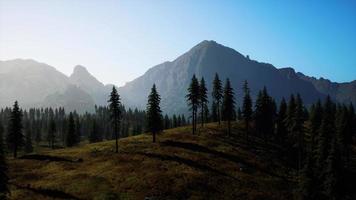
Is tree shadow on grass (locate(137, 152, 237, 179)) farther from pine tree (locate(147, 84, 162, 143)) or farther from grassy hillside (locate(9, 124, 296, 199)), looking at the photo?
pine tree (locate(147, 84, 162, 143))

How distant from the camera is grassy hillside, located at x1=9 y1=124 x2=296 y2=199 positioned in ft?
210

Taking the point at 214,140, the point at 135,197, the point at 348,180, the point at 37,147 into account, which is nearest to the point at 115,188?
the point at 135,197

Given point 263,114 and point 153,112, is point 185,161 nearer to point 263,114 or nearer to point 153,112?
point 153,112

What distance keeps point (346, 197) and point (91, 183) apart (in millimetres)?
48314

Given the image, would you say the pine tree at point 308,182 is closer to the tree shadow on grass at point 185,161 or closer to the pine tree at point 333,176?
the pine tree at point 333,176

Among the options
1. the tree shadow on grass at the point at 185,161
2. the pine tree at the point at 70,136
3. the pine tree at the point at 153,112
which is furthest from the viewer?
the pine tree at the point at 70,136

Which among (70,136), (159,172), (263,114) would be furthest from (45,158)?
(263,114)

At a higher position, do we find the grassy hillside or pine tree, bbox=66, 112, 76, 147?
pine tree, bbox=66, 112, 76, 147

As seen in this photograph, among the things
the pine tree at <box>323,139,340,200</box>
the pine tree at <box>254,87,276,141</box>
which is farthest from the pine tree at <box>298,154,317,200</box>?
the pine tree at <box>254,87,276,141</box>

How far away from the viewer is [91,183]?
Result: 216ft

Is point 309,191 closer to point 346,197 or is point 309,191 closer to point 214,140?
point 346,197

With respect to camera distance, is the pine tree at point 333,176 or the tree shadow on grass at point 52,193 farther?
the pine tree at point 333,176

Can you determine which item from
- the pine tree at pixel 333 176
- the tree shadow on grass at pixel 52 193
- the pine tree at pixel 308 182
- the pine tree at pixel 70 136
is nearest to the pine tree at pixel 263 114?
the pine tree at pixel 333 176

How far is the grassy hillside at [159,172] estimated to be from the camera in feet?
210
